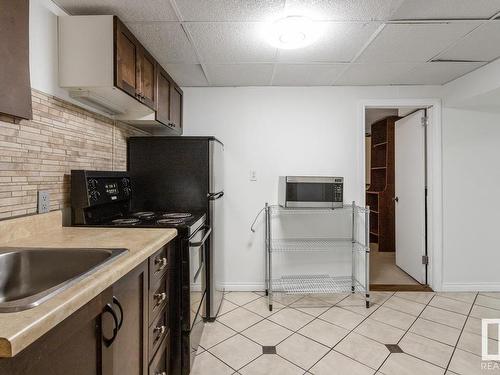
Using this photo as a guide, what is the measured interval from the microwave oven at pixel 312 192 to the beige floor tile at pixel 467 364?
1268 millimetres

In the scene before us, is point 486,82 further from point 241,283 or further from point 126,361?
point 126,361

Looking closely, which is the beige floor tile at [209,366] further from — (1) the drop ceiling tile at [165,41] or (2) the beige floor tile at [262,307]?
(1) the drop ceiling tile at [165,41]

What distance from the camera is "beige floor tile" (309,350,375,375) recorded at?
1.65 meters

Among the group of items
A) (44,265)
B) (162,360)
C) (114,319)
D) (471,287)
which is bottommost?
(471,287)

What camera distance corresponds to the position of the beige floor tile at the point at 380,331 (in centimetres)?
198

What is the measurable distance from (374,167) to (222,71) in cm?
338

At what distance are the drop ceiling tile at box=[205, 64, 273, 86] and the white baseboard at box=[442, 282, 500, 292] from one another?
2686mm

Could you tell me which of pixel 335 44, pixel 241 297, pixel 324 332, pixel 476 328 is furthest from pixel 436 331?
pixel 335 44

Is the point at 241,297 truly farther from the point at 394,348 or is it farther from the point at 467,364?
the point at 467,364

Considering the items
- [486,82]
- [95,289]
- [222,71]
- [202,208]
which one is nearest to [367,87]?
[486,82]

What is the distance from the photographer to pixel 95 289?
753 mm

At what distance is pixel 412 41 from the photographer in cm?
192

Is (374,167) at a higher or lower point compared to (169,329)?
higher

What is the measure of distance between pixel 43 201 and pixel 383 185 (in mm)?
4557
